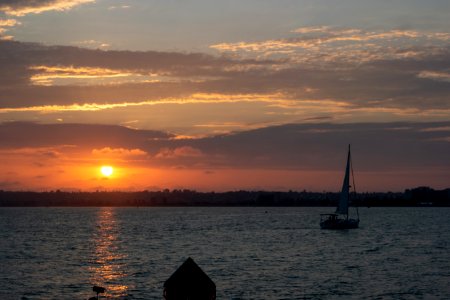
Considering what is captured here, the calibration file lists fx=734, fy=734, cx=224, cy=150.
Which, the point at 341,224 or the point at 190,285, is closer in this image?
the point at 190,285

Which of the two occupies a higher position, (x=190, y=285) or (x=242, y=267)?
(x=190, y=285)

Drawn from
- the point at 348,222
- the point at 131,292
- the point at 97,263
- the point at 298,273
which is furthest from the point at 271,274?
the point at 348,222

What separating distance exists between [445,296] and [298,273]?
69.5ft

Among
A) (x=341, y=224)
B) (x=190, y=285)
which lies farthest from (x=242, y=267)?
(x=341, y=224)

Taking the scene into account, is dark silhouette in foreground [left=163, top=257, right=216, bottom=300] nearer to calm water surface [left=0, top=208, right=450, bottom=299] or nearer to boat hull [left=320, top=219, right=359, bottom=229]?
calm water surface [left=0, top=208, right=450, bottom=299]

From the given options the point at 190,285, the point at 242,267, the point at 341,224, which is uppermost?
the point at 341,224

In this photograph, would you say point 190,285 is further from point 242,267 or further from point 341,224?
point 341,224

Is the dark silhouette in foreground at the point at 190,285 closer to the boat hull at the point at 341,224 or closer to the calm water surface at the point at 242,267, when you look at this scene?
the calm water surface at the point at 242,267

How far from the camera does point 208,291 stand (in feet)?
81.3

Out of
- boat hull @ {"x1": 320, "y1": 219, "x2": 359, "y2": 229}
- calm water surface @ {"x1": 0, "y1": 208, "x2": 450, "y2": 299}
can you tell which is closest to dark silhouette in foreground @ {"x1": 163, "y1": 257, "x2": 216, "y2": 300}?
calm water surface @ {"x1": 0, "y1": 208, "x2": 450, "y2": 299}

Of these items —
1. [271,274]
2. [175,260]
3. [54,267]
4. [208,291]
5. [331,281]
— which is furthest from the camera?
[175,260]

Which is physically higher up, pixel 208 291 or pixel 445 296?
pixel 208 291

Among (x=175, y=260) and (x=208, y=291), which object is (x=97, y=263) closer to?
(x=175, y=260)

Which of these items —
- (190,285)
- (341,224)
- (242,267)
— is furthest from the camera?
(341,224)
